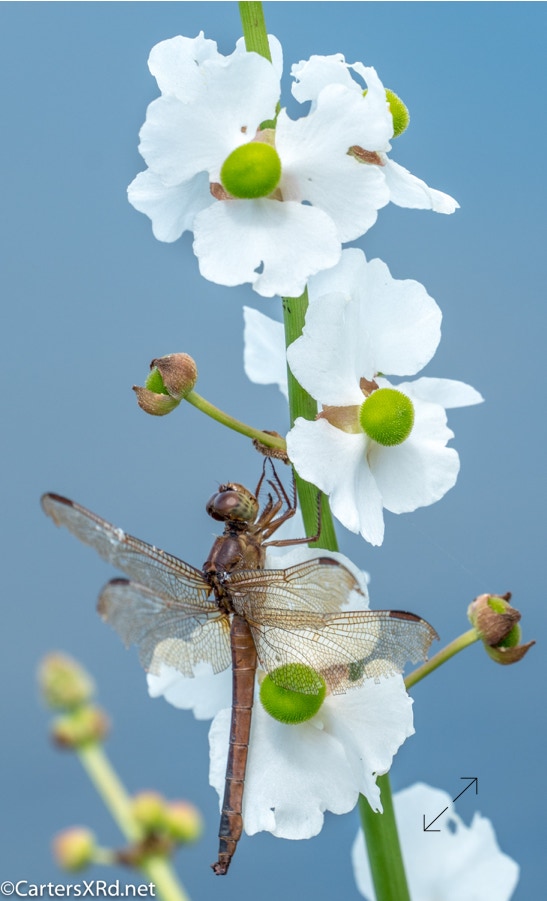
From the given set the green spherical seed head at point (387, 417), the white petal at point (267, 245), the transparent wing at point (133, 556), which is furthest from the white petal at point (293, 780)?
the white petal at point (267, 245)

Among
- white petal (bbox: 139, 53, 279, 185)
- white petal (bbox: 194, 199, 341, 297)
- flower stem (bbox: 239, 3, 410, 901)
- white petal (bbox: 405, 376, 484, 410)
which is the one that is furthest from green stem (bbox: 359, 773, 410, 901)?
white petal (bbox: 139, 53, 279, 185)

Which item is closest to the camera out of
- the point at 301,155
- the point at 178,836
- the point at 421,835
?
the point at 178,836

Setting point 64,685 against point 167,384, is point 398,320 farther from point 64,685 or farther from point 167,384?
point 64,685

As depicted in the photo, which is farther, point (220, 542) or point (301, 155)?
point (220, 542)

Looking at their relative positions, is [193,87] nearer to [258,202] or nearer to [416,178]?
[258,202]

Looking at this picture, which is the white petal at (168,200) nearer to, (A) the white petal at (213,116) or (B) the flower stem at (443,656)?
(A) the white petal at (213,116)

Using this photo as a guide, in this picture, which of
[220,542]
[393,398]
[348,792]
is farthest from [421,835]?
[393,398]
